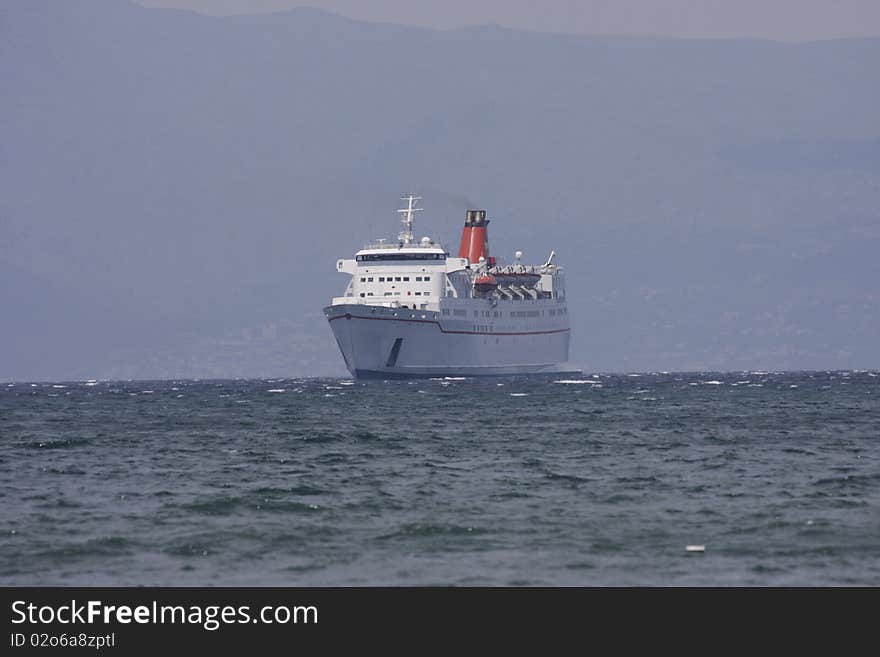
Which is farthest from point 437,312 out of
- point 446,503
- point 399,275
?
point 446,503

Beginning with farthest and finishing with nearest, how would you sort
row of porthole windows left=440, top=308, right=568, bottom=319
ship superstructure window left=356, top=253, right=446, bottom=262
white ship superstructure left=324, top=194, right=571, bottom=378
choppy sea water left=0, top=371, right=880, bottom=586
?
ship superstructure window left=356, top=253, right=446, bottom=262 < row of porthole windows left=440, top=308, right=568, bottom=319 < white ship superstructure left=324, top=194, right=571, bottom=378 < choppy sea water left=0, top=371, right=880, bottom=586

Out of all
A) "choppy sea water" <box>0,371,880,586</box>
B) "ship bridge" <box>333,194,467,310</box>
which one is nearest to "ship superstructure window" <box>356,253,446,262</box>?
"ship bridge" <box>333,194,467,310</box>

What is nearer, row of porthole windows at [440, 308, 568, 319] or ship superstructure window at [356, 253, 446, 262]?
row of porthole windows at [440, 308, 568, 319]

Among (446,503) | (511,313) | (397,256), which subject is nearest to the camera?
(446,503)

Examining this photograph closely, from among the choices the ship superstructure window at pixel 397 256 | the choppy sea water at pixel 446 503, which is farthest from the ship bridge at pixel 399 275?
the choppy sea water at pixel 446 503

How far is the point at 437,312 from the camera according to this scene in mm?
132000

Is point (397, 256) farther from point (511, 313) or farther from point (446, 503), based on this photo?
point (446, 503)

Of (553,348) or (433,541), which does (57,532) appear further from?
(553,348)

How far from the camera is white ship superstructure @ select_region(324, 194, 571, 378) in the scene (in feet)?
421

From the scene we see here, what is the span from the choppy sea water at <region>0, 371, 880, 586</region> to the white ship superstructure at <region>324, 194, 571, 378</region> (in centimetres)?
6357

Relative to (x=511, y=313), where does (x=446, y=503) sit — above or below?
A: below

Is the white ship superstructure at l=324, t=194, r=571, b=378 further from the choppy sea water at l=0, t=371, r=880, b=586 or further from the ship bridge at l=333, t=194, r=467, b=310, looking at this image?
the choppy sea water at l=0, t=371, r=880, b=586

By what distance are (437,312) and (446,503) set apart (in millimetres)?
A: 99978
